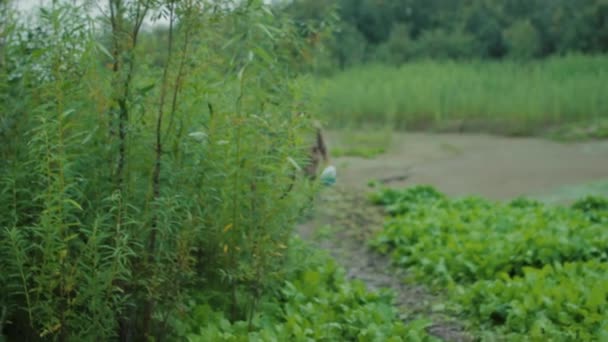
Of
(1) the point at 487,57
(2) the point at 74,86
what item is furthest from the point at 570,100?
(2) the point at 74,86

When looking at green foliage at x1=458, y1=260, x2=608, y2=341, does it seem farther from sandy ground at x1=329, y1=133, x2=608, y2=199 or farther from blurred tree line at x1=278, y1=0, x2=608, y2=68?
blurred tree line at x1=278, y1=0, x2=608, y2=68

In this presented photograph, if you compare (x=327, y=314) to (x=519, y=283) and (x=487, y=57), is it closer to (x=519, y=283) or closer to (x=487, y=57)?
(x=519, y=283)

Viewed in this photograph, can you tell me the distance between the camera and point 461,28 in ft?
60.6

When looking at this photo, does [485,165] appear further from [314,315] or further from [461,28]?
[461,28]

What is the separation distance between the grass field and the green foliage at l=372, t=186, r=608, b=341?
16.8 feet

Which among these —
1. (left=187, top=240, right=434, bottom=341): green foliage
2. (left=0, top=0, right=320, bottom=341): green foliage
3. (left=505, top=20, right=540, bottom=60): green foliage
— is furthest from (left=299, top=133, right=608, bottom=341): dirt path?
(left=505, top=20, right=540, bottom=60): green foliage

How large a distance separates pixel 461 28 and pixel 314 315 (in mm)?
15692

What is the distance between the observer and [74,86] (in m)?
3.03

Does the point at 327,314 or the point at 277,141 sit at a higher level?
the point at 277,141

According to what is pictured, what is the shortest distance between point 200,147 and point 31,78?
90 cm

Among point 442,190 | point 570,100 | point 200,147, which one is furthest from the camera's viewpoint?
point 570,100

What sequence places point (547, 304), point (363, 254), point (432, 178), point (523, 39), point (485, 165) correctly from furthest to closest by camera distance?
point (523, 39)
point (485, 165)
point (432, 178)
point (363, 254)
point (547, 304)

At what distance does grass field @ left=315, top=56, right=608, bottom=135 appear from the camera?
38.7ft

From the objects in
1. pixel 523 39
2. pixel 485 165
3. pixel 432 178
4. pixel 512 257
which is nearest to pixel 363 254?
pixel 512 257
